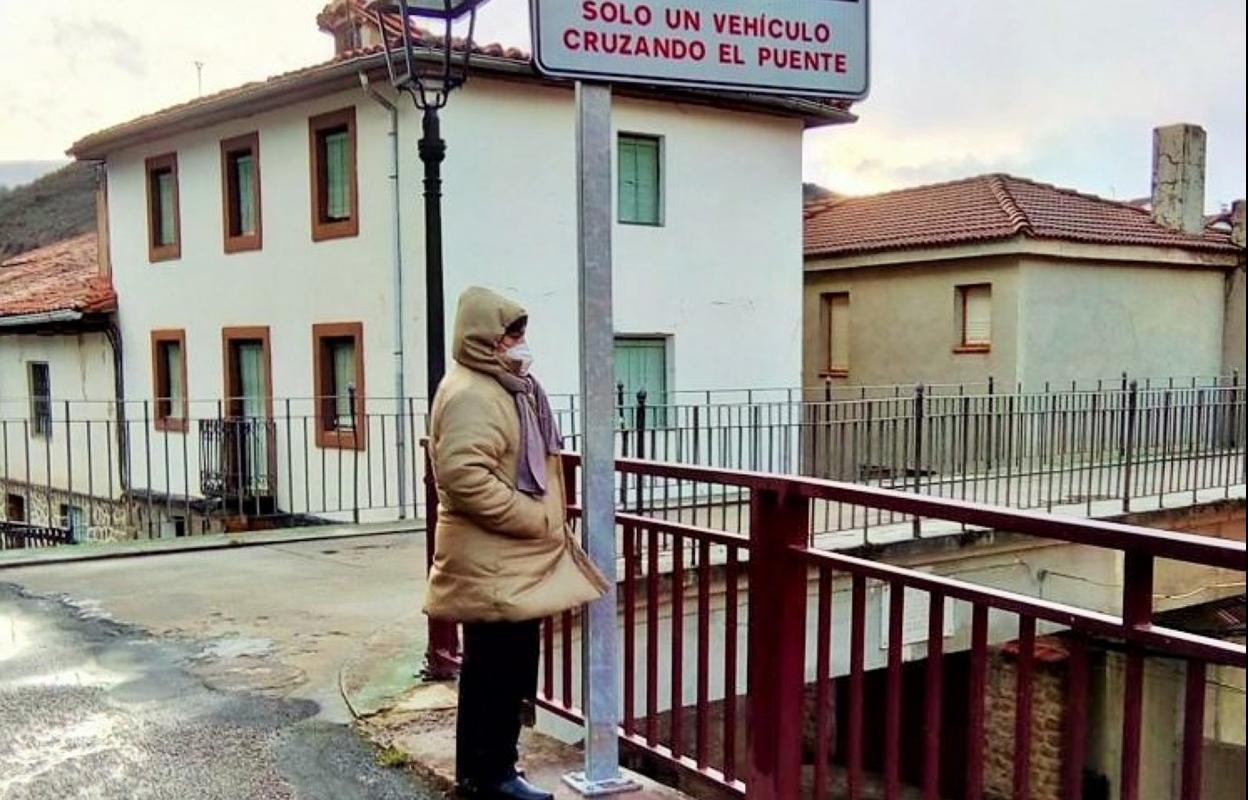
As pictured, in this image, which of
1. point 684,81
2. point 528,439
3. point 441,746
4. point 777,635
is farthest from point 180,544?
point 684,81

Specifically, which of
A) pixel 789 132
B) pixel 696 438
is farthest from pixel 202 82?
pixel 696 438

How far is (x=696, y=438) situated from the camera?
10.2 m

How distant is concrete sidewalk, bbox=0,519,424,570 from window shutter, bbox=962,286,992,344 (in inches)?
389

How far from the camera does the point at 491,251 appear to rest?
12.2 m

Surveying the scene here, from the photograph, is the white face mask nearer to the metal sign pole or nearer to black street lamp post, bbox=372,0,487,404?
the metal sign pole

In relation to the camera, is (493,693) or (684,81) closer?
(684,81)

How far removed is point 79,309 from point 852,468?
11.9 m

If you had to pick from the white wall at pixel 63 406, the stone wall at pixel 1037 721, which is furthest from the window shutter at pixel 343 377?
the stone wall at pixel 1037 721

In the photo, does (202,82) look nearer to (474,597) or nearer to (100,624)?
(100,624)

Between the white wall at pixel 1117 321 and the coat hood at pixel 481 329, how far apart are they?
14025 mm

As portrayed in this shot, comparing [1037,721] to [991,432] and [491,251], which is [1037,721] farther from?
[491,251]

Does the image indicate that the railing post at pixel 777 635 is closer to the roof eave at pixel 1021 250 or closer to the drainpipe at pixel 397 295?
the drainpipe at pixel 397 295

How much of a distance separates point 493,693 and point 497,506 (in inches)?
25.6

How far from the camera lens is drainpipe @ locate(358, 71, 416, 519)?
11.6 metres
